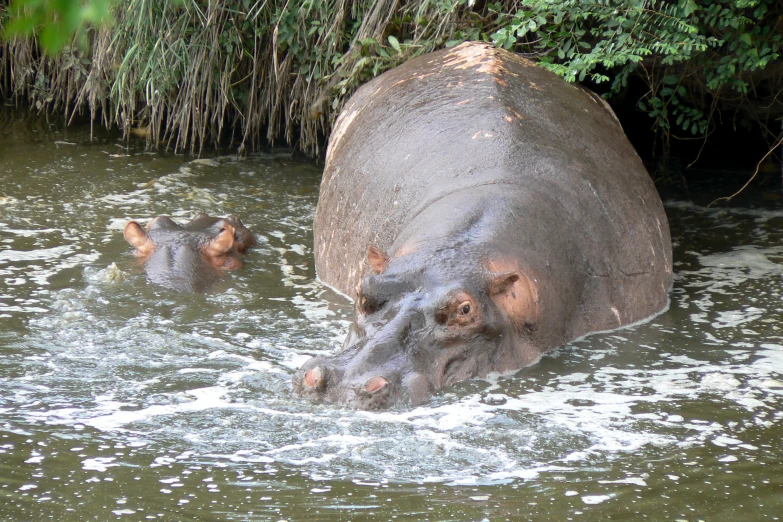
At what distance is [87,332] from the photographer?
4.70 metres

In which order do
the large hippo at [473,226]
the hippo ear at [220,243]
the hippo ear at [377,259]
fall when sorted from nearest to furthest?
1. the large hippo at [473,226]
2. the hippo ear at [377,259]
3. the hippo ear at [220,243]

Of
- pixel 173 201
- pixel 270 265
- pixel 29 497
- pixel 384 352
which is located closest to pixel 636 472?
pixel 384 352

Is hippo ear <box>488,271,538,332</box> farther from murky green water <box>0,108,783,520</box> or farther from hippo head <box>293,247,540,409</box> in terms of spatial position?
murky green water <box>0,108,783,520</box>

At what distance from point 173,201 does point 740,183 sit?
3951mm

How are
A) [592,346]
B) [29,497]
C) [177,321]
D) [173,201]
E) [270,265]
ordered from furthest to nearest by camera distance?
[173,201] → [270,265] → [177,321] → [592,346] → [29,497]

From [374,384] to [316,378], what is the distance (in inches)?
8.7

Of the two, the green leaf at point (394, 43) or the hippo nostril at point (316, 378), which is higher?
the green leaf at point (394, 43)

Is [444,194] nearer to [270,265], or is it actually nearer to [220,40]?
[270,265]

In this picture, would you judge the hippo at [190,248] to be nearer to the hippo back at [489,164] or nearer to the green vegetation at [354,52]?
the hippo back at [489,164]

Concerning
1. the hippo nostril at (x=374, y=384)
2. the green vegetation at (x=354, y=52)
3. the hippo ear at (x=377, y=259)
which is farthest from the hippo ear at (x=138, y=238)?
the hippo nostril at (x=374, y=384)

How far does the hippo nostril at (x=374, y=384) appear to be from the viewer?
3691 mm

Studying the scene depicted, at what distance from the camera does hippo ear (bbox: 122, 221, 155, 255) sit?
19.4 feet

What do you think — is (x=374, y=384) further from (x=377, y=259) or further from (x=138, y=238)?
(x=138, y=238)

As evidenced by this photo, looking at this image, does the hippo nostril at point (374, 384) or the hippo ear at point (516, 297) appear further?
the hippo ear at point (516, 297)
